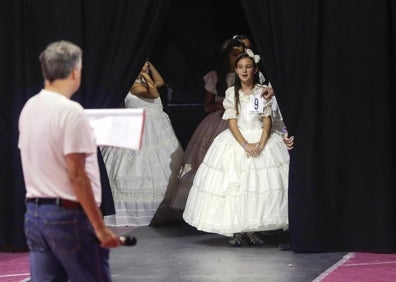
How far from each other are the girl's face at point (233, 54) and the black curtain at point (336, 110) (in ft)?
2.69

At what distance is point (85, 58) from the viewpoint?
669 centimetres

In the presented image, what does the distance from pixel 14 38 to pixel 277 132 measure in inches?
80.0

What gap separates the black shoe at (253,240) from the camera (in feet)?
22.5

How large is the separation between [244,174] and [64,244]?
331 cm

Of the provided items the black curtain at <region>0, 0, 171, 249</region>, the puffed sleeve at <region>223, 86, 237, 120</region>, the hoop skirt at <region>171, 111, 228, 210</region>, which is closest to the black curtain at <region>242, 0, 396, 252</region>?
the puffed sleeve at <region>223, 86, 237, 120</region>

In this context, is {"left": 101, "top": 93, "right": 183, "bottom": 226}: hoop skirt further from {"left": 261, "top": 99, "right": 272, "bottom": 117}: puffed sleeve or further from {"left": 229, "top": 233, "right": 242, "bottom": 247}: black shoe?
{"left": 261, "top": 99, "right": 272, "bottom": 117}: puffed sleeve

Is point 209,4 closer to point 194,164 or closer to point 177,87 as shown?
point 177,87

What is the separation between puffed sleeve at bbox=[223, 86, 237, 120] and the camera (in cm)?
687

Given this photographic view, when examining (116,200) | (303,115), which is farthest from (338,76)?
(116,200)

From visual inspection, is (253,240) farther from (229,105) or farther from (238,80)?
(238,80)

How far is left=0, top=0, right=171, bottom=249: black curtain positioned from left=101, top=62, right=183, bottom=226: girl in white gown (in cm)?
103

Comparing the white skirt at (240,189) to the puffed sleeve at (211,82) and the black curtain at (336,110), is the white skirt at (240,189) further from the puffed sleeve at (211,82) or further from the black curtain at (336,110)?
the puffed sleeve at (211,82)

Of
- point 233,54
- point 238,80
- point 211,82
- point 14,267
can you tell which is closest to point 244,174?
point 238,80

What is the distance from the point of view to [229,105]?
6926 millimetres
